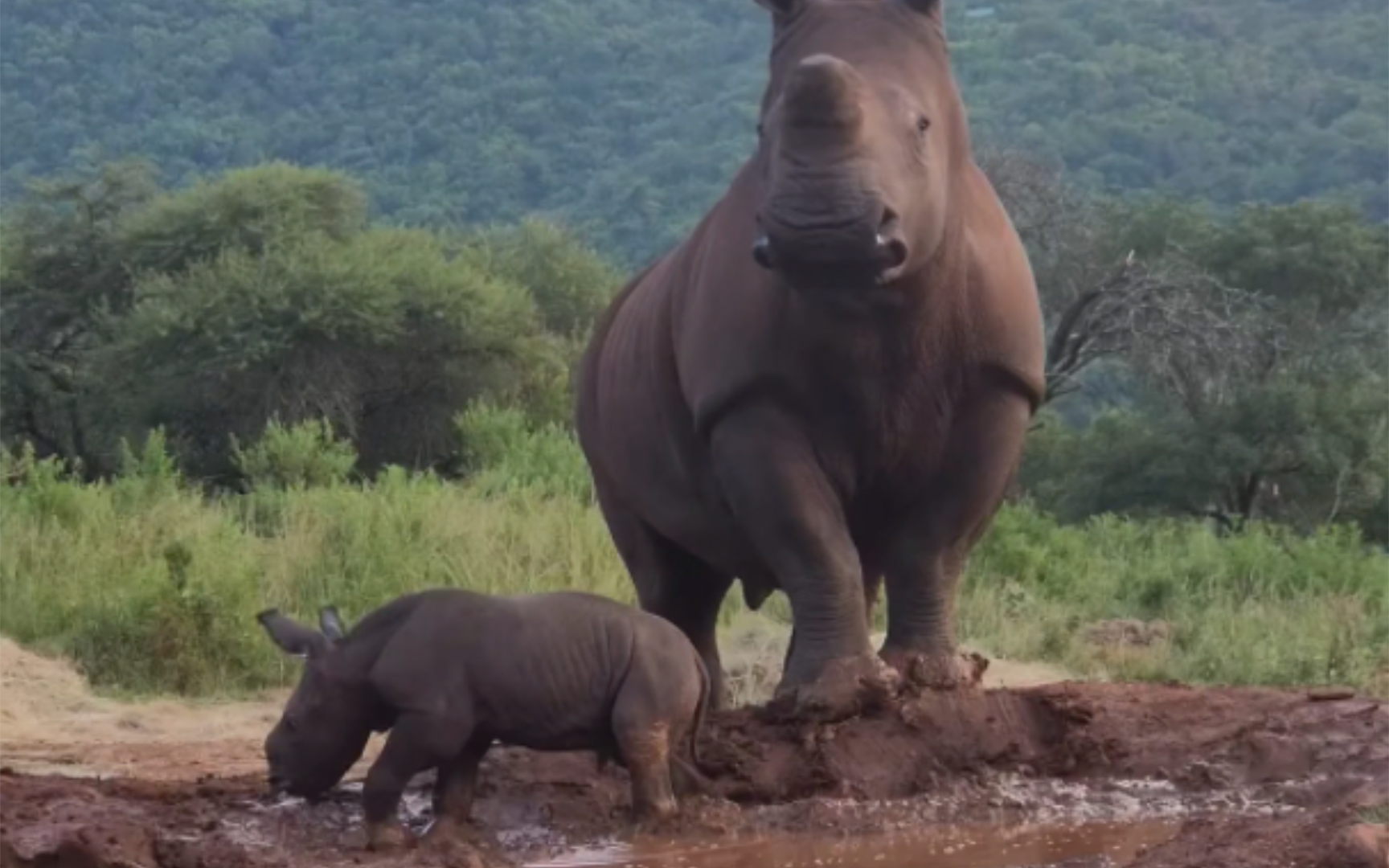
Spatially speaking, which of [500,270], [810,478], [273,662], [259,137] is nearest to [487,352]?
[500,270]

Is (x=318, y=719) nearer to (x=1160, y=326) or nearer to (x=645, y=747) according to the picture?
(x=645, y=747)

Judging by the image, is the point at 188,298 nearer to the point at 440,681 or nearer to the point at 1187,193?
the point at 440,681

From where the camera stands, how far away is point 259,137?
64.4 meters

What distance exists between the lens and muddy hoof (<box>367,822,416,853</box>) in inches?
239

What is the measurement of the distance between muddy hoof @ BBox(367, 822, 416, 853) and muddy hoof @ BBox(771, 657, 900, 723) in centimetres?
124

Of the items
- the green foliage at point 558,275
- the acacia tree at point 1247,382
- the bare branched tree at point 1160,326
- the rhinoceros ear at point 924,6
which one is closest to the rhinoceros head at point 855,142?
the rhinoceros ear at point 924,6

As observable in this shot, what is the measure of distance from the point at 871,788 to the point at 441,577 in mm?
6022

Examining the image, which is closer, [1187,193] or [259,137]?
[1187,193]

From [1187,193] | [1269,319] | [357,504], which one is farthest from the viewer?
[1187,193]

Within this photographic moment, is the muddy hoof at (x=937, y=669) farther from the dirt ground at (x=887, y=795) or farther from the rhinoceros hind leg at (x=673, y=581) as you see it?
the rhinoceros hind leg at (x=673, y=581)

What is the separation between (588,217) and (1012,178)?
80.4ft

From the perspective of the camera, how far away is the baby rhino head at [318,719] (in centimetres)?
631

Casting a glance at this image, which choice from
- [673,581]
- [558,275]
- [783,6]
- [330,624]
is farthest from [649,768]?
[558,275]

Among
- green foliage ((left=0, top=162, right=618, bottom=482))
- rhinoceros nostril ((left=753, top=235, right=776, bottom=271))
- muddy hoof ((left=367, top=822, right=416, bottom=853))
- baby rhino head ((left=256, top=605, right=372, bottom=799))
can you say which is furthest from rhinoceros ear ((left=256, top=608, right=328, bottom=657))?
green foliage ((left=0, top=162, right=618, bottom=482))
